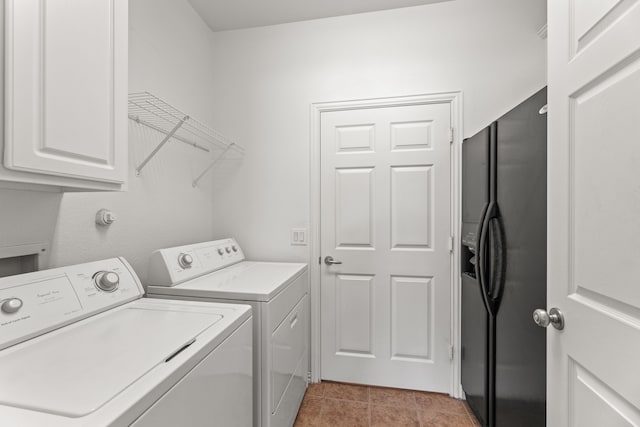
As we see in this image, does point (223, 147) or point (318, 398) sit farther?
point (223, 147)

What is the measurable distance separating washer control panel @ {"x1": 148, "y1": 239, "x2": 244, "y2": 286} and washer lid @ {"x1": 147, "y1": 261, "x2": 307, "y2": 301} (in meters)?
0.04

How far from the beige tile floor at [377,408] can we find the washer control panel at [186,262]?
1.12 meters

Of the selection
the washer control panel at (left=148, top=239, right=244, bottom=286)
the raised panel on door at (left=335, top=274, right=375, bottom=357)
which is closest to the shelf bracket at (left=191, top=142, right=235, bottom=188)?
the washer control panel at (left=148, top=239, right=244, bottom=286)

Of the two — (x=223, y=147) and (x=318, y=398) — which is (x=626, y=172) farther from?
(x=223, y=147)

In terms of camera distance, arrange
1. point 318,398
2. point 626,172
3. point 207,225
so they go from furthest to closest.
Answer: point 207,225, point 318,398, point 626,172

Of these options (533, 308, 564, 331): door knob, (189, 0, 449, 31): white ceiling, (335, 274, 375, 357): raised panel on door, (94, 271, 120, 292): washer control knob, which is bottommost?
(335, 274, 375, 357): raised panel on door

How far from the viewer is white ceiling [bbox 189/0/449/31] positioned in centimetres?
198

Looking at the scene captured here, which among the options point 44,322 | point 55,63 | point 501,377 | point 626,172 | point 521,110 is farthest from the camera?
point 501,377

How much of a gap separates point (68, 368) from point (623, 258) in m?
1.37

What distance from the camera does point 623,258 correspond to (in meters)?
0.65

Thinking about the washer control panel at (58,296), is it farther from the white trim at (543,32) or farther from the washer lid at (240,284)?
the white trim at (543,32)

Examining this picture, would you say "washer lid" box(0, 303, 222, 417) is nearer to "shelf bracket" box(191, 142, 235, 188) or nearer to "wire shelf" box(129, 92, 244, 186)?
"wire shelf" box(129, 92, 244, 186)

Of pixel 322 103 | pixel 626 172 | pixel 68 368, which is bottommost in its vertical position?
pixel 68 368

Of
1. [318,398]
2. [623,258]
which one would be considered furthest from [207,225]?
[623,258]
